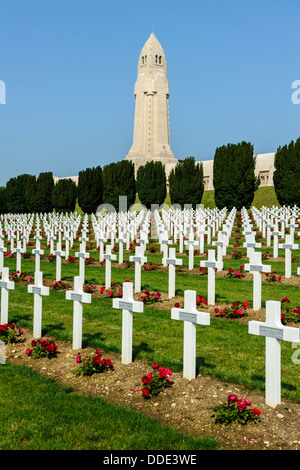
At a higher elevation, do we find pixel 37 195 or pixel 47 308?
pixel 37 195

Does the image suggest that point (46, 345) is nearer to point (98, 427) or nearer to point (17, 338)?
point (17, 338)

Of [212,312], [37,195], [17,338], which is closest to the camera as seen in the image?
[17,338]

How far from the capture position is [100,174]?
40.9 metres

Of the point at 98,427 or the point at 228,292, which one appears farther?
the point at 228,292

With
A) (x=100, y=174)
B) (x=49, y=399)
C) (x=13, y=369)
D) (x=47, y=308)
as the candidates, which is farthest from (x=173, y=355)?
(x=100, y=174)

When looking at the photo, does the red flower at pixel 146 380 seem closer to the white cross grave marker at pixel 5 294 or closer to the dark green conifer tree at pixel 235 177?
the white cross grave marker at pixel 5 294

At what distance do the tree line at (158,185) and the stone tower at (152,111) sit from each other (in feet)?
65.9

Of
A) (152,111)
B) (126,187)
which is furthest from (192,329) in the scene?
(152,111)

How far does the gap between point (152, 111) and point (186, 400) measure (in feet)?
202

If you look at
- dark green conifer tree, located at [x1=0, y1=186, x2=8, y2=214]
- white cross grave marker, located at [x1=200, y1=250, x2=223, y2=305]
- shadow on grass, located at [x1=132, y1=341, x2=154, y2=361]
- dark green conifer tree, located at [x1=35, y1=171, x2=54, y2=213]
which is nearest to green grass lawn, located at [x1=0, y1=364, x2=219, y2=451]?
shadow on grass, located at [x1=132, y1=341, x2=154, y2=361]

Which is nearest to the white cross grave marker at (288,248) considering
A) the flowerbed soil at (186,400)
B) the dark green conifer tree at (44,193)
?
the flowerbed soil at (186,400)

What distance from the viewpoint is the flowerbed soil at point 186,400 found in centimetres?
323
